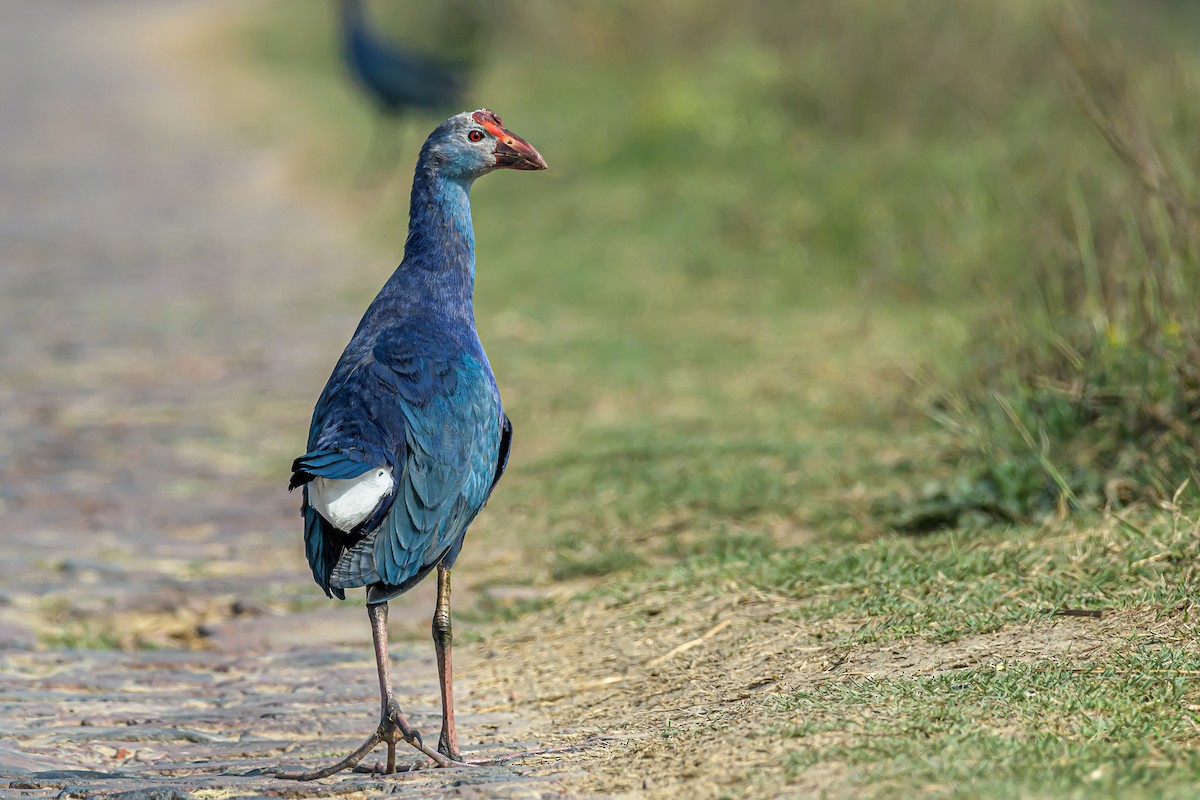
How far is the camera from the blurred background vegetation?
5316 mm

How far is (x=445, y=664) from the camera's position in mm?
3855

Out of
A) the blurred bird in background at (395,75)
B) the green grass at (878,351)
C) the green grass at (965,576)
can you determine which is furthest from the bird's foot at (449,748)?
the blurred bird in background at (395,75)

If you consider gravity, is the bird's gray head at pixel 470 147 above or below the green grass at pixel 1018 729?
above

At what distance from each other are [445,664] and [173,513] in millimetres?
2510

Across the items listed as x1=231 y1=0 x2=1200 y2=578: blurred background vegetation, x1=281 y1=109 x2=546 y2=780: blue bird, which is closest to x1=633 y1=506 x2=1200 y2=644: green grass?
x1=231 y1=0 x2=1200 y2=578: blurred background vegetation

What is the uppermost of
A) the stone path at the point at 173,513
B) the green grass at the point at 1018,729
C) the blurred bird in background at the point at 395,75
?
the blurred bird in background at the point at 395,75

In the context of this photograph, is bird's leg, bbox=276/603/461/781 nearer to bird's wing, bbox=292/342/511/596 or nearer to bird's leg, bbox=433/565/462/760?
bird's leg, bbox=433/565/462/760

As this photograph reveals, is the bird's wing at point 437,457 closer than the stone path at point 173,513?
Yes

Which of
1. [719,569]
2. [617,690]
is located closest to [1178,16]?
[719,569]

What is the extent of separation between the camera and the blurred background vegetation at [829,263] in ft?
17.4

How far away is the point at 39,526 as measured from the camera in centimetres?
582

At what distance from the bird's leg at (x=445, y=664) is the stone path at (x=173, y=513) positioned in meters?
0.09

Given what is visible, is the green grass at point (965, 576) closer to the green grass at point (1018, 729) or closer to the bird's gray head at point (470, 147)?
the green grass at point (1018, 729)

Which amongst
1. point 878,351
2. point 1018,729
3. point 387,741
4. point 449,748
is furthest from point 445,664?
point 878,351
